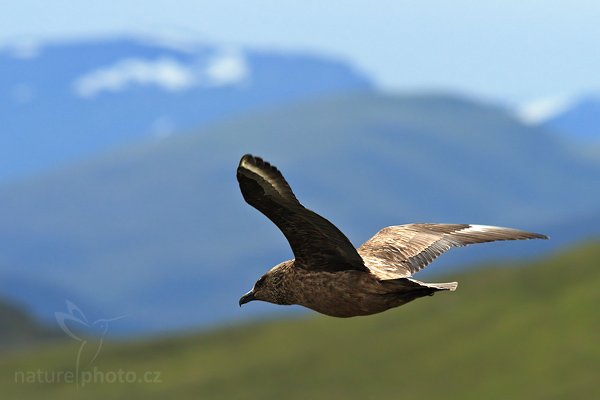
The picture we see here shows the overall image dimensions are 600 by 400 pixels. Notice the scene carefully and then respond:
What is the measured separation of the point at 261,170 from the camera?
1149cm

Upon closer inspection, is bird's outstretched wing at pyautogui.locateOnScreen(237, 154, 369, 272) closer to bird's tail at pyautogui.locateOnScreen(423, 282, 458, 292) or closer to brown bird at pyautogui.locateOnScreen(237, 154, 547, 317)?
brown bird at pyautogui.locateOnScreen(237, 154, 547, 317)

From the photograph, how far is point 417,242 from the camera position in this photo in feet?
54.5

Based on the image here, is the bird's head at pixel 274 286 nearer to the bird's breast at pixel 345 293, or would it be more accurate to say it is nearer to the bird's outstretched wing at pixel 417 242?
the bird's breast at pixel 345 293

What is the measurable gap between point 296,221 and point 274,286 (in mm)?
1557

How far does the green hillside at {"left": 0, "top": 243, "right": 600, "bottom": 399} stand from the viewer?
463 ft

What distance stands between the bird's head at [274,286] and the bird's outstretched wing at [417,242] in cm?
103

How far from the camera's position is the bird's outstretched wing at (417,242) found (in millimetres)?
14992

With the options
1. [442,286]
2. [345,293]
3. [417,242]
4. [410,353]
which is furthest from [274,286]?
[410,353]

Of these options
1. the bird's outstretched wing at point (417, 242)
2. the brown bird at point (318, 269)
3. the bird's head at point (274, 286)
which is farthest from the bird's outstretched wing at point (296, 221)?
the bird's outstretched wing at point (417, 242)

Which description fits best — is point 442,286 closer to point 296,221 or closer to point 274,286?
point 296,221

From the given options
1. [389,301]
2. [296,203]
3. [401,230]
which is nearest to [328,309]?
[389,301]

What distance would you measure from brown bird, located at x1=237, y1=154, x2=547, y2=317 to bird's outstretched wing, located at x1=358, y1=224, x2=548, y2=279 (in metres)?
0.06

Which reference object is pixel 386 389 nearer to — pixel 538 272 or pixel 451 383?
pixel 451 383

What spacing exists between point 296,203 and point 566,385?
126 metres
